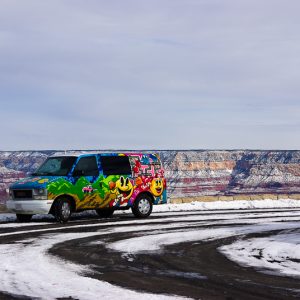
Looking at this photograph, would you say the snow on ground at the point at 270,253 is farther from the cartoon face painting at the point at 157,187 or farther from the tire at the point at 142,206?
the cartoon face painting at the point at 157,187

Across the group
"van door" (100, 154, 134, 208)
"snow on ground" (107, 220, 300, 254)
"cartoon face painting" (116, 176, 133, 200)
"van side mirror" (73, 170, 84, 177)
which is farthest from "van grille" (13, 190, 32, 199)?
"snow on ground" (107, 220, 300, 254)

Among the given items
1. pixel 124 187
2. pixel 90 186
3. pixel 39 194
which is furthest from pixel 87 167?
pixel 39 194

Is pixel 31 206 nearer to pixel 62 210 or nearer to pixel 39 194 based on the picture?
pixel 39 194

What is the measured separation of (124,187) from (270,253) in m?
8.63

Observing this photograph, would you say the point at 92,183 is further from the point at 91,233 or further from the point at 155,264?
the point at 155,264

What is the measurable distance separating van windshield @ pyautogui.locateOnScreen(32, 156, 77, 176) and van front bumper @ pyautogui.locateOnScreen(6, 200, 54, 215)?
1.01m

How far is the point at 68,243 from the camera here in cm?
1206

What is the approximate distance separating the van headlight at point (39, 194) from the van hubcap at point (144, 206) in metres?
3.21

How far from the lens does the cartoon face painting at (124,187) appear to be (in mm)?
18766

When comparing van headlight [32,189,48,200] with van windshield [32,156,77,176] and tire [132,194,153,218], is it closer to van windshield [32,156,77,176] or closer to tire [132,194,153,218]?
van windshield [32,156,77,176]

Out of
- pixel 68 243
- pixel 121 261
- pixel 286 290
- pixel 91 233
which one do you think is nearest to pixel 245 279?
pixel 286 290

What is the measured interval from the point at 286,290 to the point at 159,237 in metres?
6.13

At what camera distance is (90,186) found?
18.1 m

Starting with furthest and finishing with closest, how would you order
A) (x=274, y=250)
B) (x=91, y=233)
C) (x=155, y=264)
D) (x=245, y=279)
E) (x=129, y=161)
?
(x=129, y=161), (x=91, y=233), (x=274, y=250), (x=155, y=264), (x=245, y=279)
